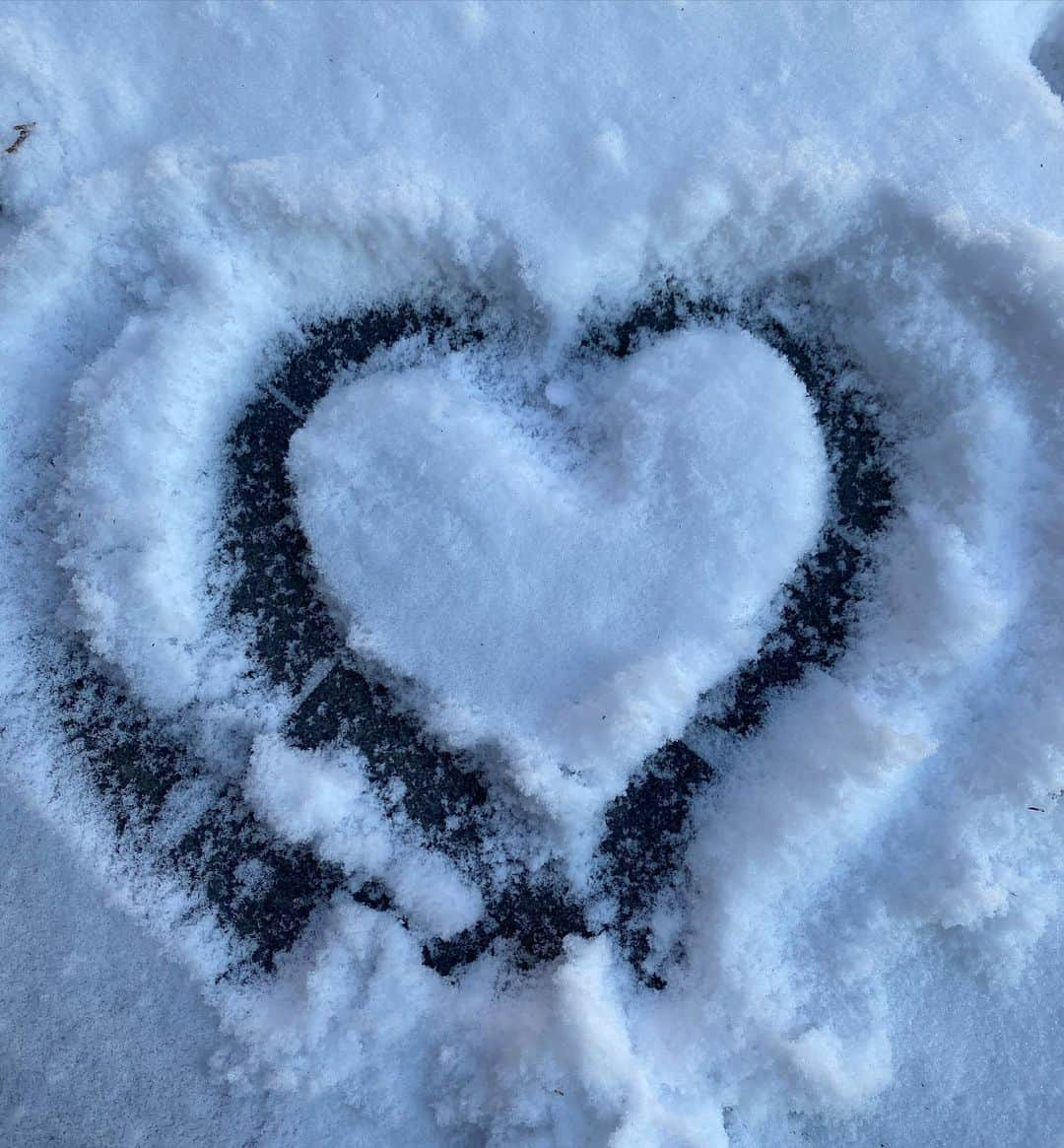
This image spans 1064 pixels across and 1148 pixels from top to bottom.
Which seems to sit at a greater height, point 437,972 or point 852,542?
point 852,542

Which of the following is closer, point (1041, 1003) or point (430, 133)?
point (1041, 1003)

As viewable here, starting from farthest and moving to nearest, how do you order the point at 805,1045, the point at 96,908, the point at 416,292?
the point at 416,292 < the point at 96,908 < the point at 805,1045

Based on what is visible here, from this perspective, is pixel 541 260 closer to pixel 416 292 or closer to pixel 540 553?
pixel 416 292

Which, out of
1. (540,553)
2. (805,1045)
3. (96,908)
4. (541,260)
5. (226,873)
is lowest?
(96,908)

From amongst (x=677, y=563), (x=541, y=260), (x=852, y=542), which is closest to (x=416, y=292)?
(x=541, y=260)
